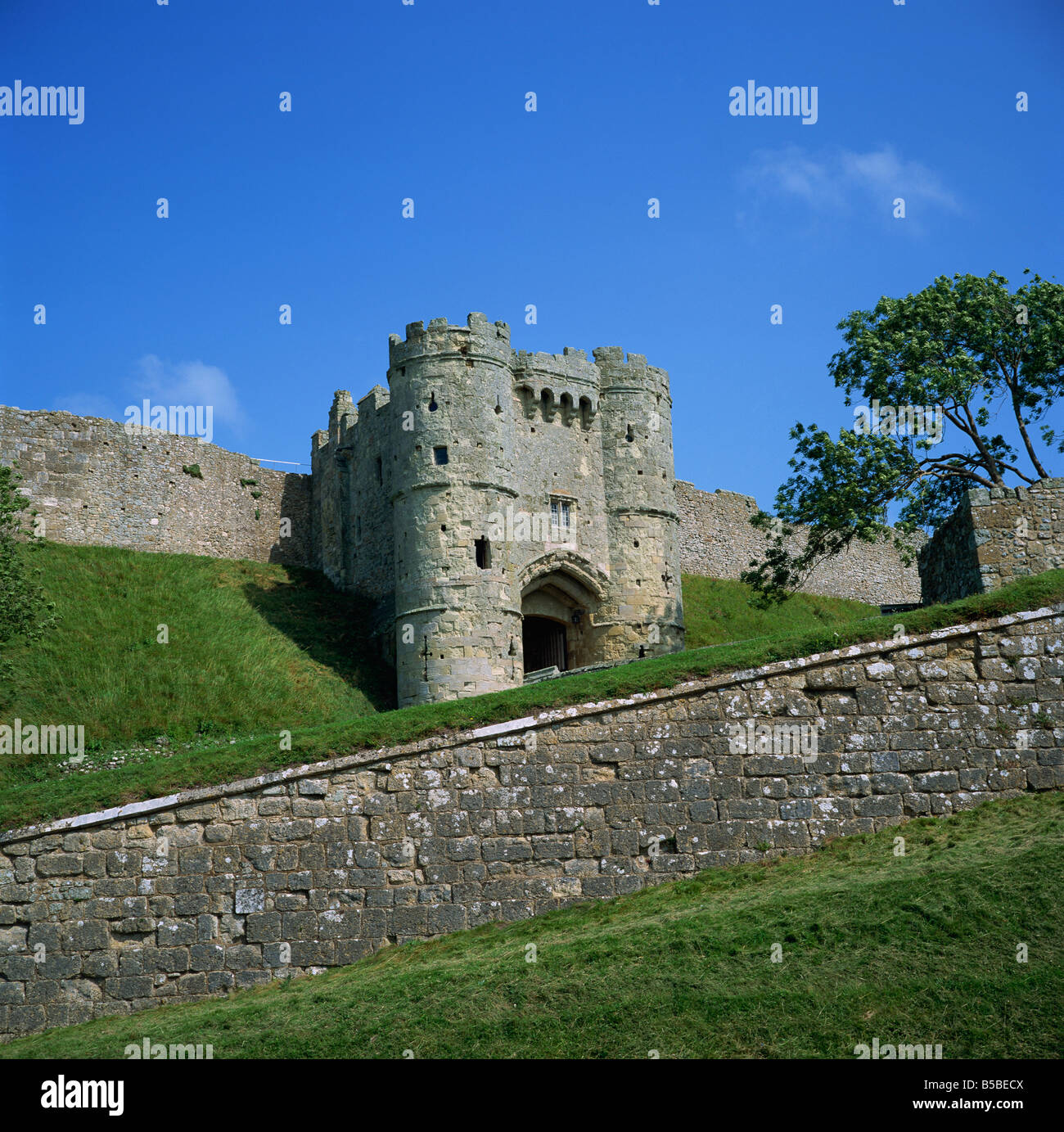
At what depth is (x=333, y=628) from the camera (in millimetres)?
36062

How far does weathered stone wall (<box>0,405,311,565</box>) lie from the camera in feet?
123

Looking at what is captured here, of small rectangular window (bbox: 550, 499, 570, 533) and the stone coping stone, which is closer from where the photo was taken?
the stone coping stone

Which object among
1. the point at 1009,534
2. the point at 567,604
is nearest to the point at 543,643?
the point at 567,604

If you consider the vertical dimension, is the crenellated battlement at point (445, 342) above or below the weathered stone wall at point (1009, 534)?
above

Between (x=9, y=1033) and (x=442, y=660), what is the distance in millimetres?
18741

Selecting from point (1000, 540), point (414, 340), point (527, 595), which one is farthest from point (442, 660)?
point (1000, 540)

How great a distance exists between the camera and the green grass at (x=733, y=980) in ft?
31.4

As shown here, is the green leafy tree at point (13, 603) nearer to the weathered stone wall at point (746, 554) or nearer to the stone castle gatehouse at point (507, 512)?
the stone castle gatehouse at point (507, 512)

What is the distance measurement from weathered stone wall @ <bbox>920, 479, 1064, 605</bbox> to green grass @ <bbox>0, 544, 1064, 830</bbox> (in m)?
2.97

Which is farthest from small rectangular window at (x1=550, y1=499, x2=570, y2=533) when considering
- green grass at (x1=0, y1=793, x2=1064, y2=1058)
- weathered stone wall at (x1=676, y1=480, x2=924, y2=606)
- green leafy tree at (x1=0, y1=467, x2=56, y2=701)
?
green grass at (x1=0, y1=793, x2=1064, y2=1058)

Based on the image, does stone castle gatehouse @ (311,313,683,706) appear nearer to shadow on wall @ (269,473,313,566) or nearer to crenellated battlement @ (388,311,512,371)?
crenellated battlement @ (388,311,512,371)

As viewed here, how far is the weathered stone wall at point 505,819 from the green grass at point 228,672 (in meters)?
0.37

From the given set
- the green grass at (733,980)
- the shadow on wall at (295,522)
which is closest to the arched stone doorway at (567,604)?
the shadow on wall at (295,522)
